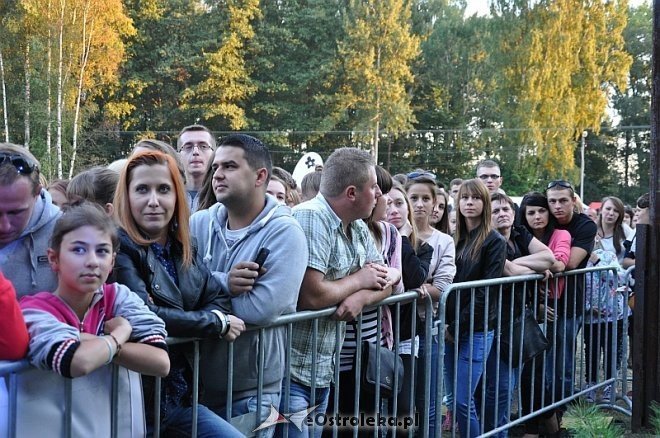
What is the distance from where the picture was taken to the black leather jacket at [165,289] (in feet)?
10.3

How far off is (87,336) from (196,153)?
3.02 metres

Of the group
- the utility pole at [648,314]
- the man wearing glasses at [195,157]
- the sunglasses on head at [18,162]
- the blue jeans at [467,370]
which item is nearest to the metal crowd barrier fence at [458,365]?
the blue jeans at [467,370]

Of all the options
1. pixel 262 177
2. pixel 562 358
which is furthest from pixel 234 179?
pixel 562 358

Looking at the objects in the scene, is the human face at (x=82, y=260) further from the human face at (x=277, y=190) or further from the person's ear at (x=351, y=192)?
the human face at (x=277, y=190)

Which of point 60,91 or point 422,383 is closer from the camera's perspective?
point 422,383

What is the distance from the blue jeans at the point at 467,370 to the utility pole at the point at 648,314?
1.67 metres

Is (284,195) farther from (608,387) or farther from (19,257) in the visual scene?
(608,387)

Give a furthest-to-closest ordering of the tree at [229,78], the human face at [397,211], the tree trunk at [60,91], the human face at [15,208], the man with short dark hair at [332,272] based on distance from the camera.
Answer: the tree at [229,78]
the tree trunk at [60,91]
the human face at [397,211]
the man with short dark hair at [332,272]
the human face at [15,208]

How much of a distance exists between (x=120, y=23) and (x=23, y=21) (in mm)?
4445

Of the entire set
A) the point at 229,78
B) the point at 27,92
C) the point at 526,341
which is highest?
the point at 229,78

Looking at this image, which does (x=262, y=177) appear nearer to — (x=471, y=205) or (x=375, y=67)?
(x=471, y=205)

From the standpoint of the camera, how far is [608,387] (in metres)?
7.99

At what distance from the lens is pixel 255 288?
3623mm

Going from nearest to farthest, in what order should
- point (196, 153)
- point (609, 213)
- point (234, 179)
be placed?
point (234, 179) → point (196, 153) → point (609, 213)
